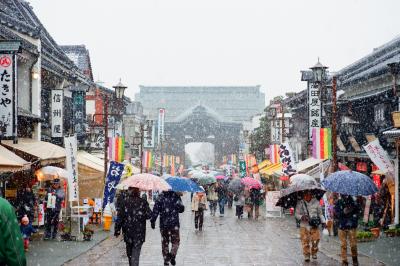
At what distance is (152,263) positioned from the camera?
12.2m

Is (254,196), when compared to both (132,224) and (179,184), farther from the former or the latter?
(132,224)

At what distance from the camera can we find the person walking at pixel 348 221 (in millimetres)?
11445

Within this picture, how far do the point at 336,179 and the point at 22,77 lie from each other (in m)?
12.4

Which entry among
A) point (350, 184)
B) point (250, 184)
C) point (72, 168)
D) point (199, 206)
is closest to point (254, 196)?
point (250, 184)

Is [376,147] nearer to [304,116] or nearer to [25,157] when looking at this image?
[25,157]

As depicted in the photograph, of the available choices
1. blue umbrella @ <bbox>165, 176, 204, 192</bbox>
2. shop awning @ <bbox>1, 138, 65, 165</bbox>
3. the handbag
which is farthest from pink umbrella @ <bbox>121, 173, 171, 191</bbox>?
shop awning @ <bbox>1, 138, 65, 165</bbox>

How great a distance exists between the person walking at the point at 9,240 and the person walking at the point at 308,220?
27.7 feet

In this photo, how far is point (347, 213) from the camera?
37.7 feet

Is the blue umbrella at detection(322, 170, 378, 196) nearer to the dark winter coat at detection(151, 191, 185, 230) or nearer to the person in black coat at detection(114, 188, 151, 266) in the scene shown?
the dark winter coat at detection(151, 191, 185, 230)

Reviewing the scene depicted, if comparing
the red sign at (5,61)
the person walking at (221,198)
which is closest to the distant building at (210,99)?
the person walking at (221,198)

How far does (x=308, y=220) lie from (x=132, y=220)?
4.07 m

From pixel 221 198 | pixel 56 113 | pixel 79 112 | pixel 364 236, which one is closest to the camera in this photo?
pixel 364 236

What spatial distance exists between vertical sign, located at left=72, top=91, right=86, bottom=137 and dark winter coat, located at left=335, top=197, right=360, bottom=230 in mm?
16154

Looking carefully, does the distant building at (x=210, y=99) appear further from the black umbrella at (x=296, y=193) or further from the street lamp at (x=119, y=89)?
the black umbrella at (x=296, y=193)
